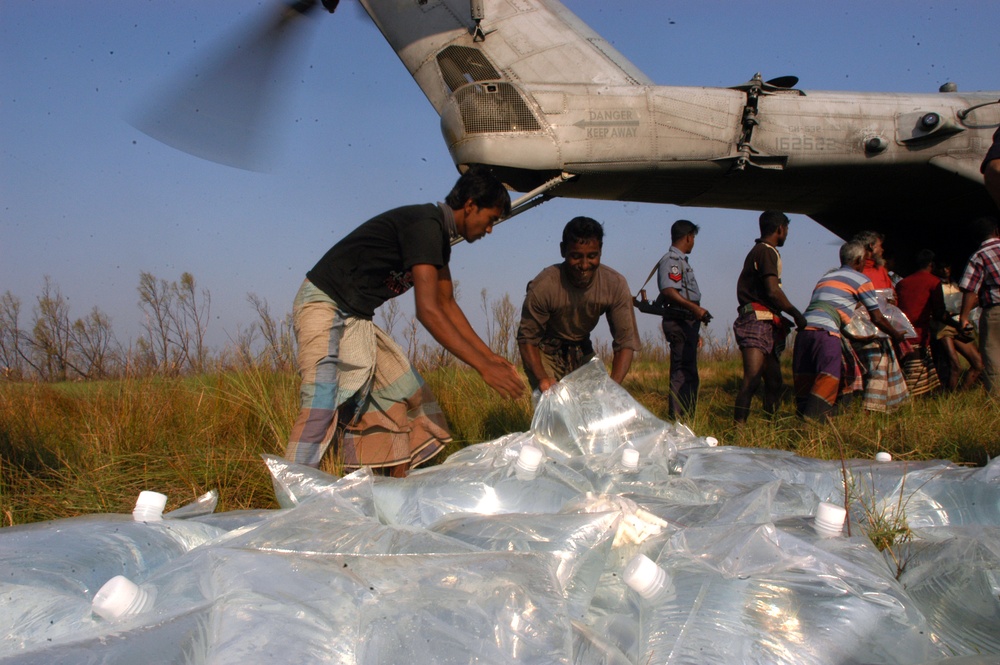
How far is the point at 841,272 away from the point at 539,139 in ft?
8.04

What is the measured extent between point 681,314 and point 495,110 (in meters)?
2.23

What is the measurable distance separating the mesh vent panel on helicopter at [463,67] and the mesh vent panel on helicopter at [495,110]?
0.25 metres

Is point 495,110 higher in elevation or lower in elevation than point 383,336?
higher

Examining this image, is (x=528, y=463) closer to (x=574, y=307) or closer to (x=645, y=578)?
(x=645, y=578)

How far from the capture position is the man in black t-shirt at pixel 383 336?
9.20ft

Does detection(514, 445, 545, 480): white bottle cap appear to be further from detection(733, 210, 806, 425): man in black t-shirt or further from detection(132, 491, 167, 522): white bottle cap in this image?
detection(733, 210, 806, 425): man in black t-shirt

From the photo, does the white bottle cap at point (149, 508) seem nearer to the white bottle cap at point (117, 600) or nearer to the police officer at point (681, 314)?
the white bottle cap at point (117, 600)

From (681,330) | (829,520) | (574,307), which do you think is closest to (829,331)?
(681,330)

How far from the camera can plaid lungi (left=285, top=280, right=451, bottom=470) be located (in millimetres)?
2830

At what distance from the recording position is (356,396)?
10.2ft

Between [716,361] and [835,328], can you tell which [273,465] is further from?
[716,361]

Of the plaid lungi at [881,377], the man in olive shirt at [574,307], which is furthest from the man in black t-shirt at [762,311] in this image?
the man in olive shirt at [574,307]

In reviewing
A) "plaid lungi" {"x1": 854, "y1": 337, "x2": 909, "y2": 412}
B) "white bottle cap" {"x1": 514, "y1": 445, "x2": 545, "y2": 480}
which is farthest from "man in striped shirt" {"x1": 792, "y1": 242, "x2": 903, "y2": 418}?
"white bottle cap" {"x1": 514, "y1": 445, "x2": 545, "y2": 480}

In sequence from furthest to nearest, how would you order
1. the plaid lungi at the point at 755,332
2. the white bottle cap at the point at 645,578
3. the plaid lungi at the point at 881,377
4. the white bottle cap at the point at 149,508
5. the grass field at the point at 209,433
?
the plaid lungi at the point at 755,332 → the plaid lungi at the point at 881,377 → the grass field at the point at 209,433 → the white bottle cap at the point at 149,508 → the white bottle cap at the point at 645,578
